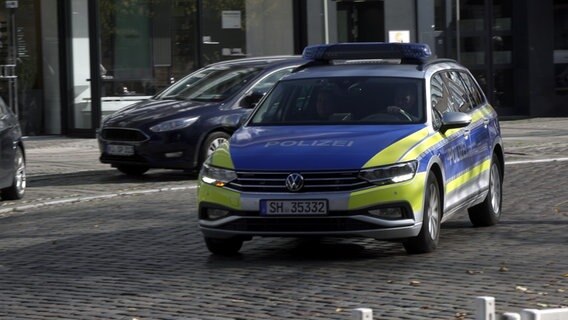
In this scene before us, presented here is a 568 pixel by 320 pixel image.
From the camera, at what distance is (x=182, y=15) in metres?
26.6

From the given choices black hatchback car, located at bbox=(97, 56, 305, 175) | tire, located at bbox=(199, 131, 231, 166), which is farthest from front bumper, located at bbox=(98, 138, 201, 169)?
tire, located at bbox=(199, 131, 231, 166)

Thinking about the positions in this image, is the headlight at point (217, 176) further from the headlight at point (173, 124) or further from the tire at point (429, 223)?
the headlight at point (173, 124)

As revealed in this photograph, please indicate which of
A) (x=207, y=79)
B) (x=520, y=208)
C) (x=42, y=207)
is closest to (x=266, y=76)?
(x=207, y=79)

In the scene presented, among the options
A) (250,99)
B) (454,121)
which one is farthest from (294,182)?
(250,99)

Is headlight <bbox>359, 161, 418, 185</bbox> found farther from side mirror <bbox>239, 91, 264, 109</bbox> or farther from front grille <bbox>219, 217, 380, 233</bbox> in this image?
side mirror <bbox>239, 91, 264, 109</bbox>

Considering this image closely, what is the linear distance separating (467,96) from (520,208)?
6.02ft

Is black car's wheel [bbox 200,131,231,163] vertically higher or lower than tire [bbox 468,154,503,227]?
higher

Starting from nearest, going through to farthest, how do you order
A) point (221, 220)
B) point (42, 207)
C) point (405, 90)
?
1. point (221, 220)
2. point (405, 90)
3. point (42, 207)

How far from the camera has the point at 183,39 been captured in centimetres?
2658

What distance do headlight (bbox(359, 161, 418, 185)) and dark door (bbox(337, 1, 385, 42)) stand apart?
695 inches

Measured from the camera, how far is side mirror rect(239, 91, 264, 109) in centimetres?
1750

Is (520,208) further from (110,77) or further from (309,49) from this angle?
(110,77)

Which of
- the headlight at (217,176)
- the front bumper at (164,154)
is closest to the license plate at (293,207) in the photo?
the headlight at (217,176)

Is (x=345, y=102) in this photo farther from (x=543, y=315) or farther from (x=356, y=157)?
(x=543, y=315)
